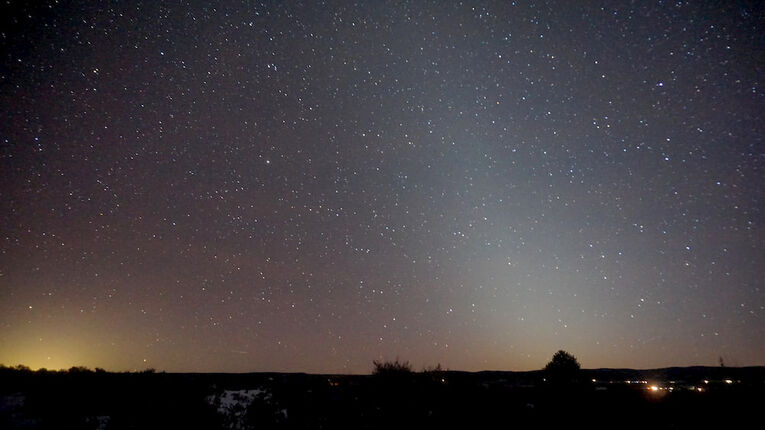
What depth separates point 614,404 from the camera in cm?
1625

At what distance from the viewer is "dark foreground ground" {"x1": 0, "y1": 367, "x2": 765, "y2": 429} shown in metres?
14.0

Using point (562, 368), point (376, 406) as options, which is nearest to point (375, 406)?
point (376, 406)

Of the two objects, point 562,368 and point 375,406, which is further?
point 562,368

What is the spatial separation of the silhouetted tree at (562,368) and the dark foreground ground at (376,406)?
4356 millimetres

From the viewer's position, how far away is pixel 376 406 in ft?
51.6

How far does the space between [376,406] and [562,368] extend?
15581mm

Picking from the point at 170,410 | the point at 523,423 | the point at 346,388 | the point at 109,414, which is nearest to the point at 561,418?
the point at 523,423

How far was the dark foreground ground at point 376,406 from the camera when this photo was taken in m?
14.0

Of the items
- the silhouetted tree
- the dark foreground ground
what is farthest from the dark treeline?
the silhouetted tree

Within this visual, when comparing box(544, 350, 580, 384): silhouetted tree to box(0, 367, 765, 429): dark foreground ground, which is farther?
box(544, 350, 580, 384): silhouetted tree

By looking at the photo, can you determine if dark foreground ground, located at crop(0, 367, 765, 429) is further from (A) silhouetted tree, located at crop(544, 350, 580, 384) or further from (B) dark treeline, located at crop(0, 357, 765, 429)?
(A) silhouetted tree, located at crop(544, 350, 580, 384)

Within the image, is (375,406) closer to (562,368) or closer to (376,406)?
(376,406)

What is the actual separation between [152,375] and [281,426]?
15052 mm

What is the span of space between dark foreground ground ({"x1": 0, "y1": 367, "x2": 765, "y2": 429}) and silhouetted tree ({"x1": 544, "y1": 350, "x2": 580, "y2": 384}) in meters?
4.36
